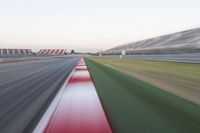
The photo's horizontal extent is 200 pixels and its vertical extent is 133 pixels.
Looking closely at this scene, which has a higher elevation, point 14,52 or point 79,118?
point 79,118

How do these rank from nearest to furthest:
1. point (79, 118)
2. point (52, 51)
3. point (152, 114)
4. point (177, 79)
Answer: point (79, 118), point (152, 114), point (177, 79), point (52, 51)

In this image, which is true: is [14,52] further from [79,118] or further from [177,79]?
[79,118]

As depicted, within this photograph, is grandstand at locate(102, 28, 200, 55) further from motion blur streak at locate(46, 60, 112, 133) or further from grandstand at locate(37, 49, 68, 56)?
grandstand at locate(37, 49, 68, 56)

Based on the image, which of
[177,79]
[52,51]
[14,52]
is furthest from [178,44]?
[52,51]

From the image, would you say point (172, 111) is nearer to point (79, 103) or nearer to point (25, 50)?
point (79, 103)

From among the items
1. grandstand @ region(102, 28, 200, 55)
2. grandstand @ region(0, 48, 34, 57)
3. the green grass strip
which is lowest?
grandstand @ region(0, 48, 34, 57)

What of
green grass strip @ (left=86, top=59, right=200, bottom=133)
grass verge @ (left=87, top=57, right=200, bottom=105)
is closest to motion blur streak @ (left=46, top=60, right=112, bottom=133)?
green grass strip @ (left=86, top=59, right=200, bottom=133)

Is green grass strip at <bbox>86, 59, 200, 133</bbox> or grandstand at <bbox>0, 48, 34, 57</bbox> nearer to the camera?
green grass strip at <bbox>86, 59, 200, 133</bbox>

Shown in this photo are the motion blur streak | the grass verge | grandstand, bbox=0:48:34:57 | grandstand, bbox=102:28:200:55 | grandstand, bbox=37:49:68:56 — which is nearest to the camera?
the motion blur streak

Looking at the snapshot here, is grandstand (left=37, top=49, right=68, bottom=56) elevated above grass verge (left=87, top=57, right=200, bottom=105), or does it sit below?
below

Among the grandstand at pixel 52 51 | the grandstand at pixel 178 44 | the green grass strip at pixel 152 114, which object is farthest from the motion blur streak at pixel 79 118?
the grandstand at pixel 52 51

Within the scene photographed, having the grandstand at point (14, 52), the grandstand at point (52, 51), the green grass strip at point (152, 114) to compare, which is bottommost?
the grandstand at point (52, 51)

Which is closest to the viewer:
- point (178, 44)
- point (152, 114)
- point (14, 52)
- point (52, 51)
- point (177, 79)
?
point (152, 114)

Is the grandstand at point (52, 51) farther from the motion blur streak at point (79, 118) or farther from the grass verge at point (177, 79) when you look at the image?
the motion blur streak at point (79, 118)
